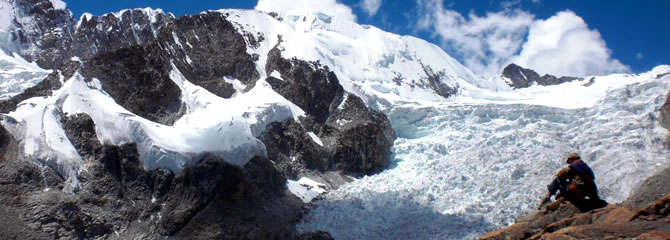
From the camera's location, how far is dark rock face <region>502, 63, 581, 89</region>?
5136cm

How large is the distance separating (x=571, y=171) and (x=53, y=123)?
25.3 m

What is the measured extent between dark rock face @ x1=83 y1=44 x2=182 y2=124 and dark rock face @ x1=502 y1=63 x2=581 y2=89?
32300mm

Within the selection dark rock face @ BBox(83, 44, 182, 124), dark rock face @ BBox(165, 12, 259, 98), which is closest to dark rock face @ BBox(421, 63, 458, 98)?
dark rock face @ BBox(165, 12, 259, 98)

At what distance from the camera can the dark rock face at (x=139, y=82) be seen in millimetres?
31578

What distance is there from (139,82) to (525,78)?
3516 centimetres

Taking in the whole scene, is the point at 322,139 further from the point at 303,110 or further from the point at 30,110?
the point at 30,110

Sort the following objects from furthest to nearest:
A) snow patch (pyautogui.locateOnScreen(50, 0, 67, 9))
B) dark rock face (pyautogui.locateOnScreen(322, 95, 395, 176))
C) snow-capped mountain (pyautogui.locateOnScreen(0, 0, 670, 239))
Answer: snow patch (pyautogui.locateOnScreen(50, 0, 67, 9)) → dark rock face (pyautogui.locateOnScreen(322, 95, 395, 176)) → snow-capped mountain (pyautogui.locateOnScreen(0, 0, 670, 239))

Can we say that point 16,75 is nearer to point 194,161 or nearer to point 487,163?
point 194,161

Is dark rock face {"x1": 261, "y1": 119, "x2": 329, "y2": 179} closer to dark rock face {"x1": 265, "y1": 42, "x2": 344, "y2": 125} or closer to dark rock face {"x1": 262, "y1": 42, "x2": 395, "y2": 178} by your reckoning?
dark rock face {"x1": 262, "y1": 42, "x2": 395, "y2": 178}

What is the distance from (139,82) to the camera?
32562 mm

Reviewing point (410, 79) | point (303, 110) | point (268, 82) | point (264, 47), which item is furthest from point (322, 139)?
point (410, 79)

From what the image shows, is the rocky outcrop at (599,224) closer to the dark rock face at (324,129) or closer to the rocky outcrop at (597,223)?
the rocky outcrop at (597,223)

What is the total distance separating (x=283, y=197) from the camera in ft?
89.0

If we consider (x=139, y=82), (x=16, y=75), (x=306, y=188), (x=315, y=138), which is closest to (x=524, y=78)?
(x=315, y=138)
